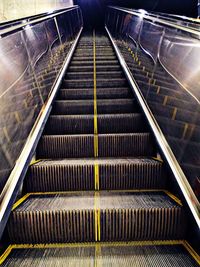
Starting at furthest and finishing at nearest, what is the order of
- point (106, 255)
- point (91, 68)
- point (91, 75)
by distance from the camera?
point (91, 68) < point (91, 75) < point (106, 255)

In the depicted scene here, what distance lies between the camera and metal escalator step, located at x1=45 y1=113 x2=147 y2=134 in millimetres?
3098

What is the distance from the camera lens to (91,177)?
2354 mm

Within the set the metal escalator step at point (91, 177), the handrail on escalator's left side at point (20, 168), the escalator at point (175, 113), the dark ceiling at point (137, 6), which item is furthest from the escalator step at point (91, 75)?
the dark ceiling at point (137, 6)

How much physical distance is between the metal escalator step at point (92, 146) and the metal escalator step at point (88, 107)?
747 millimetres

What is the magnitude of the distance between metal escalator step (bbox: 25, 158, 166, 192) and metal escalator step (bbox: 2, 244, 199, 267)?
54 cm

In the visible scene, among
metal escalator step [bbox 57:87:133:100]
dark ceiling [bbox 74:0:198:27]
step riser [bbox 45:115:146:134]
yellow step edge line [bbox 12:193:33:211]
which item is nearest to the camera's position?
yellow step edge line [bbox 12:193:33:211]

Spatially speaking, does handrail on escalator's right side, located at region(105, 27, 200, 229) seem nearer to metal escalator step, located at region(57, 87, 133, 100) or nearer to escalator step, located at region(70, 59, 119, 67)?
metal escalator step, located at region(57, 87, 133, 100)

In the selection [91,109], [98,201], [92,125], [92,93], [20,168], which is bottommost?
[98,201]

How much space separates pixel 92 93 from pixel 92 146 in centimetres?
130

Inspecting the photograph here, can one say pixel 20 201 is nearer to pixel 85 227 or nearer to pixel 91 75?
pixel 85 227

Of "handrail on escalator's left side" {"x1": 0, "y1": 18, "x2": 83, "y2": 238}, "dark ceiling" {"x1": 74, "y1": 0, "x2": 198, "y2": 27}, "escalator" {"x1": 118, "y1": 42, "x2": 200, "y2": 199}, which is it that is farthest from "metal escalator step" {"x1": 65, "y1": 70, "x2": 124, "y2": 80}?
"dark ceiling" {"x1": 74, "y1": 0, "x2": 198, "y2": 27}

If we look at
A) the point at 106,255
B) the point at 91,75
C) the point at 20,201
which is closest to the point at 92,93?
the point at 91,75

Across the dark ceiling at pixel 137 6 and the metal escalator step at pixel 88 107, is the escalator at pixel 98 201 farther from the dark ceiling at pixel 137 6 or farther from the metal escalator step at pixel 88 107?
the dark ceiling at pixel 137 6

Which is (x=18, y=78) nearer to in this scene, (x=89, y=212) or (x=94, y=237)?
(x=89, y=212)
